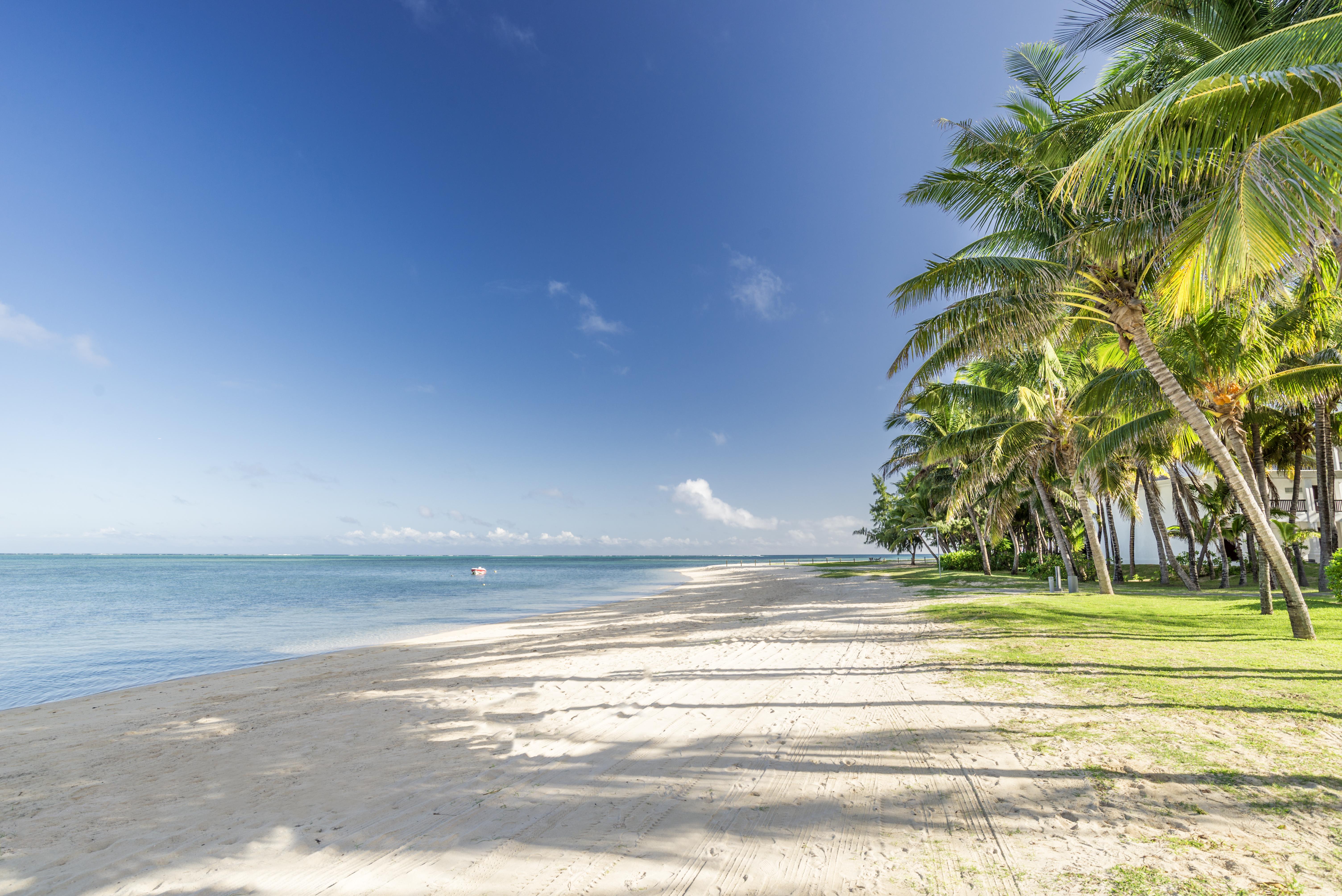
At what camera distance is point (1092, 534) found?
588 inches

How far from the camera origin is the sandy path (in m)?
2.87

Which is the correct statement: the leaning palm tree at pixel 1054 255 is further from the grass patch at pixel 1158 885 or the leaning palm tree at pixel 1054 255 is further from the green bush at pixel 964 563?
the green bush at pixel 964 563

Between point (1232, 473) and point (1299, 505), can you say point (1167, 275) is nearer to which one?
point (1232, 473)

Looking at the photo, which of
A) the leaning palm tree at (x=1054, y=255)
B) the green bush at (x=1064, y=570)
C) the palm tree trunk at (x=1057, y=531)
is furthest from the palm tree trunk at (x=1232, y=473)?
the green bush at (x=1064, y=570)

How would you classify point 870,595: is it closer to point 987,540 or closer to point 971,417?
point 971,417

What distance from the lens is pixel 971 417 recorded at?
23.8 metres

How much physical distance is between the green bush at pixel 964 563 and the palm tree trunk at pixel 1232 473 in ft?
90.2

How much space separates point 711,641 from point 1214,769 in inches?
296

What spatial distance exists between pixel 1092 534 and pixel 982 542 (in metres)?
16.2

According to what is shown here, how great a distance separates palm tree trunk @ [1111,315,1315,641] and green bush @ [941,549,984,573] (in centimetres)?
2751

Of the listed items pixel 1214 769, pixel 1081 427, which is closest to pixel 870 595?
pixel 1081 427

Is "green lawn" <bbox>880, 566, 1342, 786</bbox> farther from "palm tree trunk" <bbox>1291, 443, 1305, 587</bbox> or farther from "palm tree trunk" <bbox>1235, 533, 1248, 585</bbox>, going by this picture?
"palm tree trunk" <bbox>1235, 533, 1248, 585</bbox>

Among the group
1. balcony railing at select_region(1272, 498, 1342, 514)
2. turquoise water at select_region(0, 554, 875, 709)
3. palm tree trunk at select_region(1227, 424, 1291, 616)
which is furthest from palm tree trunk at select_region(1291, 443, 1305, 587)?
turquoise water at select_region(0, 554, 875, 709)

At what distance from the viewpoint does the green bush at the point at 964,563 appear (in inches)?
1373
